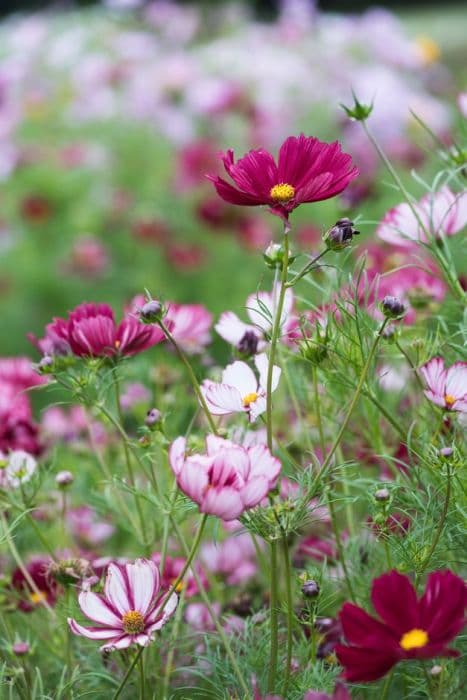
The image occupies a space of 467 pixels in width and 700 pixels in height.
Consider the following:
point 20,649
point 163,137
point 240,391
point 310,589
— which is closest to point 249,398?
point 240,391

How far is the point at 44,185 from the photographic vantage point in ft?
8.03

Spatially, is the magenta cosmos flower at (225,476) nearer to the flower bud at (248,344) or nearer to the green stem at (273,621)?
the green stem at (273,621)

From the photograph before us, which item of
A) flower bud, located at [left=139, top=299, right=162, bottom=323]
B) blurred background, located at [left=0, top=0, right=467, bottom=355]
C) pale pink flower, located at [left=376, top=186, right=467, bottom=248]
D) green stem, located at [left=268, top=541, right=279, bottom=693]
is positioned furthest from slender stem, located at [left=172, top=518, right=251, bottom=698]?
blurred background, located at [left=0, top=0, right=467, bottom=355]

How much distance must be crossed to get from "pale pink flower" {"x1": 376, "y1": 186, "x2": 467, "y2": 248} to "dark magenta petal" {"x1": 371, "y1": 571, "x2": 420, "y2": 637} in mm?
258

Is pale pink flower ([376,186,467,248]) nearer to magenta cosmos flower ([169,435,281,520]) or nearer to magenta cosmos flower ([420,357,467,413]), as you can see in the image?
magenta cosmos flower ([420,357,467,413])

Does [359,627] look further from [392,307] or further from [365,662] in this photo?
[392,307]

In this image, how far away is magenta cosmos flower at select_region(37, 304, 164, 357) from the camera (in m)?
0.58

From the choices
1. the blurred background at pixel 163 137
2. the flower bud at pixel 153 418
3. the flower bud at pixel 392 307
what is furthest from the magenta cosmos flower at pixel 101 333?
the blurred background at pixel 163 137

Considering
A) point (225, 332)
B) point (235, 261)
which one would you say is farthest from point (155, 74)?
point (225, 332)

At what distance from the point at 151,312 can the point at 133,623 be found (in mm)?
164

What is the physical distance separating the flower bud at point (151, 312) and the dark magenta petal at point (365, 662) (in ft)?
0.66

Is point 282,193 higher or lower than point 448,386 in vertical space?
higher

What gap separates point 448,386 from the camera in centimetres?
53

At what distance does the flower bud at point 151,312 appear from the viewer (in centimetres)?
51
